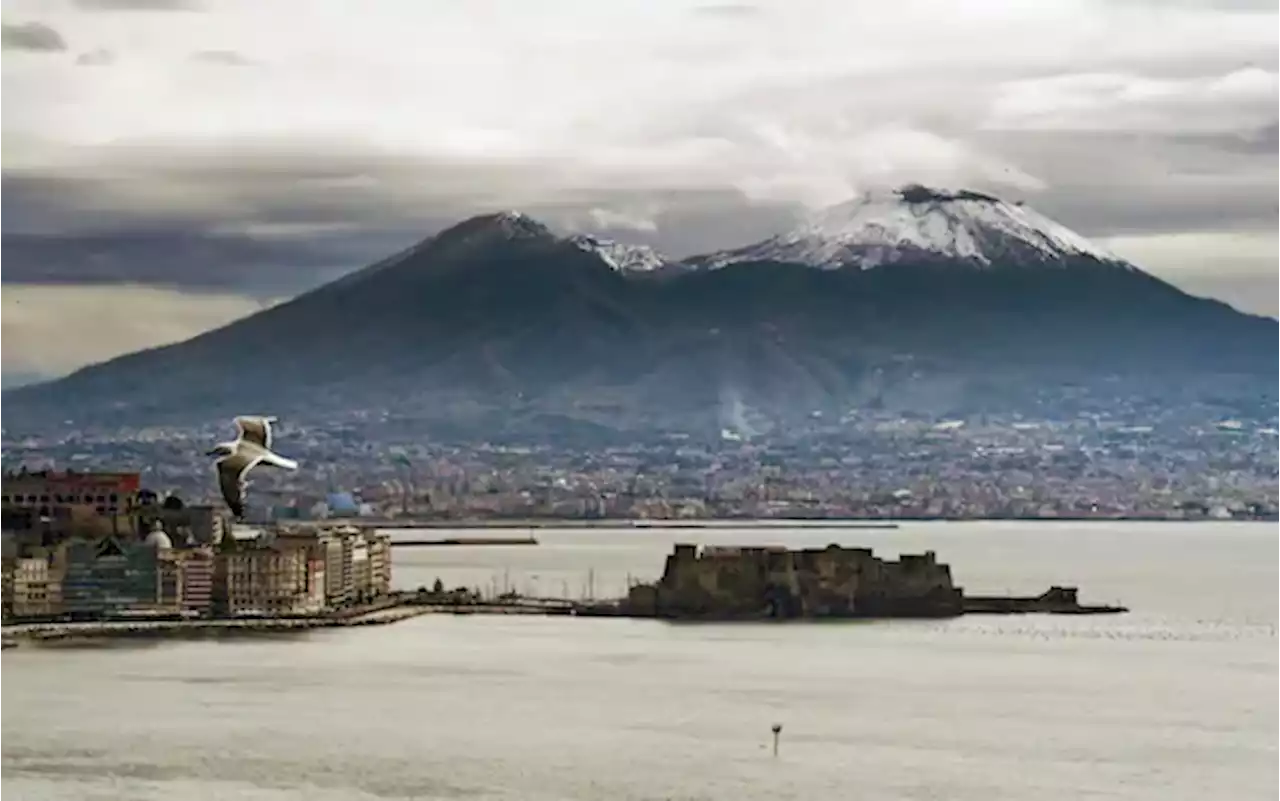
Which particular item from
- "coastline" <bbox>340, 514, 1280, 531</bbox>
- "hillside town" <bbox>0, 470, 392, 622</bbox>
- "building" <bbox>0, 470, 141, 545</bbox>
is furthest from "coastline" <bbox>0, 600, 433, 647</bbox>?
"coastline" <bbox>340, 514, 1280, 531</bbox>

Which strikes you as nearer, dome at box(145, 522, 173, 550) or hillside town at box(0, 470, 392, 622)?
hillside town at box(0, 470, 392, 622)

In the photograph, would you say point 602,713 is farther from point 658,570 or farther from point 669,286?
point 669,286

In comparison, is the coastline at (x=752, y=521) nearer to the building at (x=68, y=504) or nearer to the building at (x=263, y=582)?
the building at (x=68, y=504)

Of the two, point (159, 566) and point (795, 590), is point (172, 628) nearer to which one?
point (159, 566)

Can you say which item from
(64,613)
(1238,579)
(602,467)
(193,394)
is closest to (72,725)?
(64,613)

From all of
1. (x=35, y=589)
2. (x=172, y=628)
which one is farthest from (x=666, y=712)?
(x=35, y=589)

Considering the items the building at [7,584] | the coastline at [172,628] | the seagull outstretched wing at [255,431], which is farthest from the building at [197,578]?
the seagull outstretched wing at [255,431]

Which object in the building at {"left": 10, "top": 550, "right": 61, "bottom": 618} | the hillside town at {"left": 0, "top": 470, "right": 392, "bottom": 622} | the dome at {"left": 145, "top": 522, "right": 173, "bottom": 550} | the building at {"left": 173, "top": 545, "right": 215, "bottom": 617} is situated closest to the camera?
the building at {"left": 10, "top": 550, "right": 61, "bottom": 618}

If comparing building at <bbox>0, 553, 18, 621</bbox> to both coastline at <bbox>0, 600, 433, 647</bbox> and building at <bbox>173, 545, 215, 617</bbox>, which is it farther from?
building at <bbox>173, 545, 215, 617</bbox>
